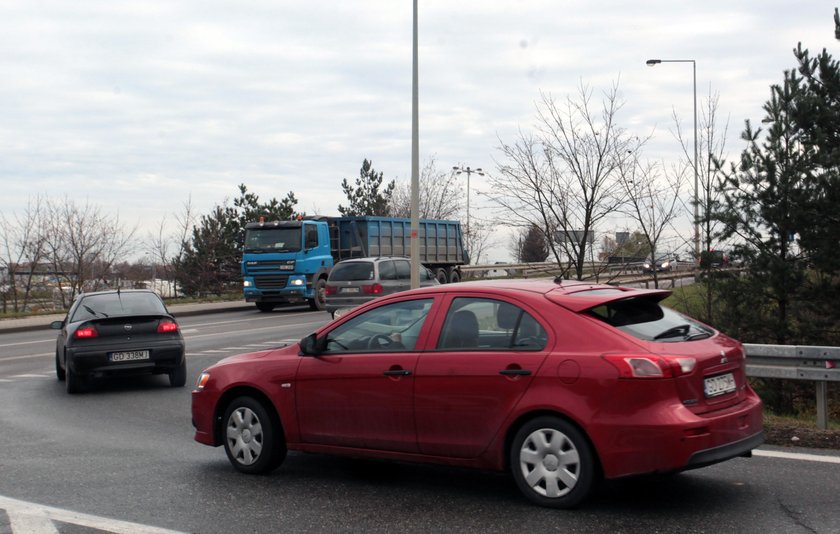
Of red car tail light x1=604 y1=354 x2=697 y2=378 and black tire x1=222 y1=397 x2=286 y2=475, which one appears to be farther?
black tire x1=222 y1=397 x2=286 y2=475

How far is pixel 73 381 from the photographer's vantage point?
41.1 feet

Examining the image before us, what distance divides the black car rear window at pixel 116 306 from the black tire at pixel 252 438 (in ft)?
20.8

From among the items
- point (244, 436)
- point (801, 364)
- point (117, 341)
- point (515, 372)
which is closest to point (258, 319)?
point (117, 341)

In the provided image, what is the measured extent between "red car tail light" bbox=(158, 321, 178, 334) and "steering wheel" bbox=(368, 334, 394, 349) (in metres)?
7.15

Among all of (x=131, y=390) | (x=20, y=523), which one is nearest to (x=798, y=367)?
(x=20, y=523)

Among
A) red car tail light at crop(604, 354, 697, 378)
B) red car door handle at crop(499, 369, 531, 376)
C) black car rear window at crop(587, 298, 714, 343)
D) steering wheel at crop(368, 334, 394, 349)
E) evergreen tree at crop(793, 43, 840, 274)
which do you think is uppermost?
evergreen tree at crop(793, 43, 840, 274)

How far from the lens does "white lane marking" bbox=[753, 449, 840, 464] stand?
6907mm

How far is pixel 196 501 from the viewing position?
20.2 feet

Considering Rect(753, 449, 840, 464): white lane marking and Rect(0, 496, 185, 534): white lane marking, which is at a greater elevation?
Rect(753, 449, 840, 464): white lane marking

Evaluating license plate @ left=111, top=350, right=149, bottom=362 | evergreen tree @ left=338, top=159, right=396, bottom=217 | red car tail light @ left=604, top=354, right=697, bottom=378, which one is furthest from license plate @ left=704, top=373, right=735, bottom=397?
evergreen tree @ left=338, top=159, right=396, bottom=217

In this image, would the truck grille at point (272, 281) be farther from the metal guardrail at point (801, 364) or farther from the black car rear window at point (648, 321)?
the black car rear window at point (648, 321)

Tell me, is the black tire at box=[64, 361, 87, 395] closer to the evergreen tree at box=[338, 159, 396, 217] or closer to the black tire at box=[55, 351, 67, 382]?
the black tire at box=[55, 351, 67, 382]

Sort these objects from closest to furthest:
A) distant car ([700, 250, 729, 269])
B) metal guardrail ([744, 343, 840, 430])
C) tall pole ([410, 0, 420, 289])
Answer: metal guardrail ([744, 343, 840, 430]) < distant car ([700, 250, 729, 269]) < tall pole ([410, 0, 420, 289])

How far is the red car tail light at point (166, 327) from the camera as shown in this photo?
42.6ft
